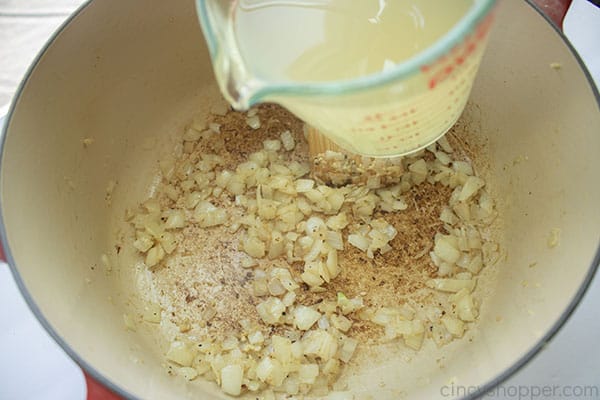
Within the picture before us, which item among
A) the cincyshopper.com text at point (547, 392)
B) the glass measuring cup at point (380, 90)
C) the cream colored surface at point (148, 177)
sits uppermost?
the glass measuring cup at point (380, 90)

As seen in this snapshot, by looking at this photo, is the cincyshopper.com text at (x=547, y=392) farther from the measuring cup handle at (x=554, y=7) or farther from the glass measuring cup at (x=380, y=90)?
the measuring cup handle at (x=554, y=7)

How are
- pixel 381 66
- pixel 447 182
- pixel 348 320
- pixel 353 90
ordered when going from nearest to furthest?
pixel 353 90 → pixel 381 66 → pixel 348 320 → pixel 447 182

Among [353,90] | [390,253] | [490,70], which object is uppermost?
[353,90]

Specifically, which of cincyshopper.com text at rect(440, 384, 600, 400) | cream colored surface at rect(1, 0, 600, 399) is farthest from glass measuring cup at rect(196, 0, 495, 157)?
cincyshopper.com text at rect(440, 384, 600, 400)

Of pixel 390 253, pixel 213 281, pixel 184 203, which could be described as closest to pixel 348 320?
pixel 390 253

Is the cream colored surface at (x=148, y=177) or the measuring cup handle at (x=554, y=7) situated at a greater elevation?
the measuring cup handle at (x=554, y=7)

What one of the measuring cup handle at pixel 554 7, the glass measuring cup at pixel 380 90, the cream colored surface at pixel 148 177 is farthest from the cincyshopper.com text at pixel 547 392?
the measuring cup handle at pixel 554 7

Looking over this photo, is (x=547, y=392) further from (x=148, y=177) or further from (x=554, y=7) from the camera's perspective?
(x=148, y=177)

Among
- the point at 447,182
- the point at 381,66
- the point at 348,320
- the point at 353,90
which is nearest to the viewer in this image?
the point at 353,90

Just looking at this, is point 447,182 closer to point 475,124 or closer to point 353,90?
point 475,124
